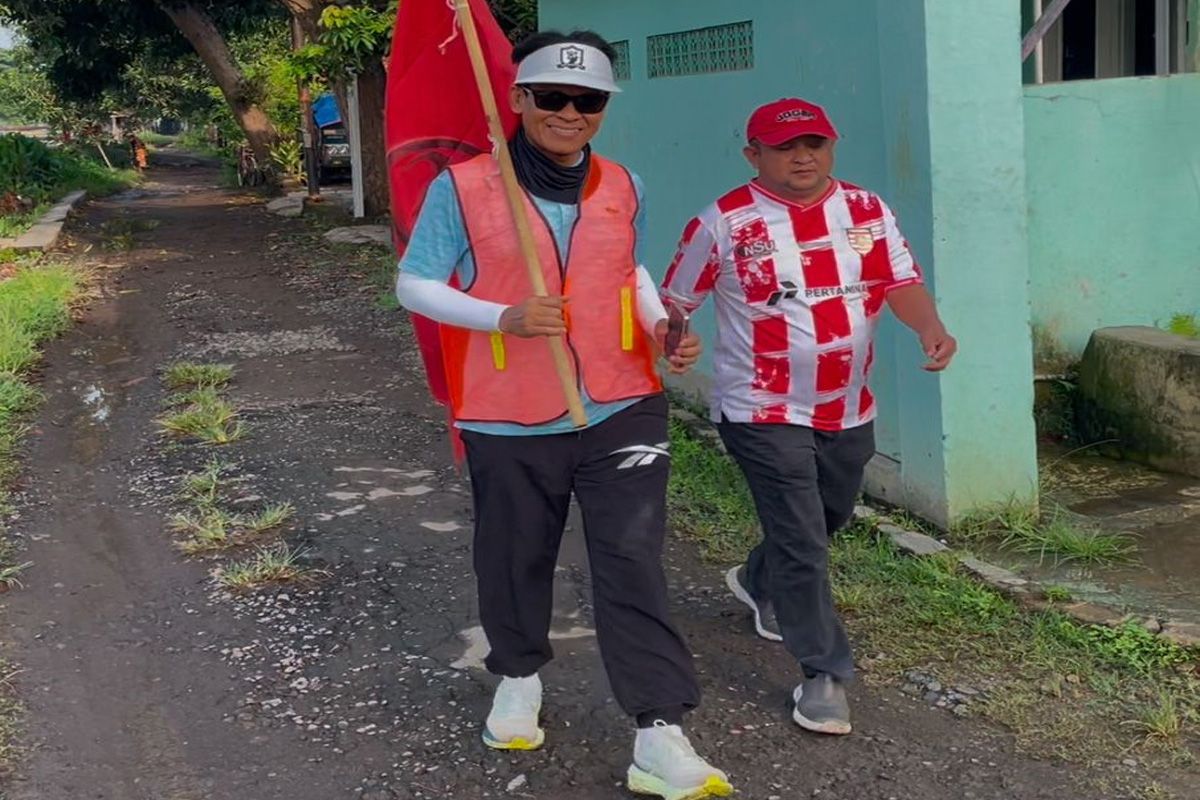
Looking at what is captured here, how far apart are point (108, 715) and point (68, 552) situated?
1.54m

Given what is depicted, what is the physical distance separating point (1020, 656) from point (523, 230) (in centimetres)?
195

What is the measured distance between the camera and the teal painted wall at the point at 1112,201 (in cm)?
586

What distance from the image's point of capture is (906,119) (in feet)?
15.7

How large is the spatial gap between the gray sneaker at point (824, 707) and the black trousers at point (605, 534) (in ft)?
1.44

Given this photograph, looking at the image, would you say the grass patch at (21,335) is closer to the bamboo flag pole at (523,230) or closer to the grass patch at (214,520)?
the grass patch at (214,520)

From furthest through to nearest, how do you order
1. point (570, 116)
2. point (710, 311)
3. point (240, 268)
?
point (240, 268)
point (710, 311)
point (570, 116)

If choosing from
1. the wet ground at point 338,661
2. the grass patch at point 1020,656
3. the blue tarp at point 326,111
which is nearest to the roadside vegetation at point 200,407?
the wet ground at point 338,661

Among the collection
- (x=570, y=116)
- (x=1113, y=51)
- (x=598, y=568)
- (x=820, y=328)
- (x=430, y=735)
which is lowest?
(x=430, y=735)

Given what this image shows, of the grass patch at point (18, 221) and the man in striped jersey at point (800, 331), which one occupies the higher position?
the grass patch at point (18, 221)

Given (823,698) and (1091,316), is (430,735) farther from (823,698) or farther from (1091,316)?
(1091,316)

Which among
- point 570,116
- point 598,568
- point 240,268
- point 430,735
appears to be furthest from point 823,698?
point 240,268

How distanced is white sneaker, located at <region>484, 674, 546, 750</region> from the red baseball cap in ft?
4.81

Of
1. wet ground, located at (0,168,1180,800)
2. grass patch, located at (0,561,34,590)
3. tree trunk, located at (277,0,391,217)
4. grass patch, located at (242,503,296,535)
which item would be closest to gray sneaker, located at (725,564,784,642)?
wet ground, located at (0,168,1180,800)

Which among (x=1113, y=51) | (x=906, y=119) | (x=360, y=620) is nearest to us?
(x=360, y=620)
